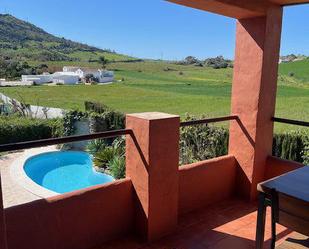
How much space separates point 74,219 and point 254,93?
237 centimetres

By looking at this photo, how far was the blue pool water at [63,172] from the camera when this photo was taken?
9.07m

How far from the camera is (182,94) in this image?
37125 millimetres

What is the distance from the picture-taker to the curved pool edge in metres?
6.83

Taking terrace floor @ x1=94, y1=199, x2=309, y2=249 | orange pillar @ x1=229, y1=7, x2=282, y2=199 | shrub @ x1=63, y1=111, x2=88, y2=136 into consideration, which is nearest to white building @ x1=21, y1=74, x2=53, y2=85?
shrub @ x1=63, y1=111, x2=88, y2=136

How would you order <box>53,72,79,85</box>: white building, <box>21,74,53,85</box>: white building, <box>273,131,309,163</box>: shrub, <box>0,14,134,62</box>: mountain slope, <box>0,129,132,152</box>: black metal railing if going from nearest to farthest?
<box>0,129,132,152</box>: black metal railing < <box>273,131,309,163</box>: shrub < <box>21,74,53,85</box>: white building < <box>53,72,79,85</box>: white building < <box>0,14,134,62</box>: mountain slope

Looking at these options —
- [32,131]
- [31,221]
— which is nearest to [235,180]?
[31,221]

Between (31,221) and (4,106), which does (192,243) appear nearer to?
(31,221)

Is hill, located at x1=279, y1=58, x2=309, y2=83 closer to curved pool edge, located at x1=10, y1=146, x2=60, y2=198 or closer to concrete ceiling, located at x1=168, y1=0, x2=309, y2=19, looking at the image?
curved pool edge, located at x1=10, y1=146, x2=60, y2=198

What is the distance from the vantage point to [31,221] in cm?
233

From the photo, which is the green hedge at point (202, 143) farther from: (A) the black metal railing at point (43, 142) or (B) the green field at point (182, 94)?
(B) the green field at point (182, 94)

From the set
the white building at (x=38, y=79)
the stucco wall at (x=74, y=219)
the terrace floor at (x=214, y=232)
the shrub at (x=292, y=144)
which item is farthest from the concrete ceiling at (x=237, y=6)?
the white building at (x=38, y=79)

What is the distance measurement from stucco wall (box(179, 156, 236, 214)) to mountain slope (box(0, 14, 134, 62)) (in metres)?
50.9

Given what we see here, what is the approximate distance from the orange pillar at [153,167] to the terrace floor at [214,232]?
0.47ft

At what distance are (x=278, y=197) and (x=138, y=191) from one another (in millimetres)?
1421
